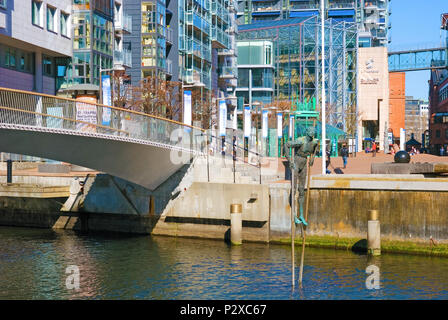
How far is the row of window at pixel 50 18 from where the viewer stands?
50312 millimetres

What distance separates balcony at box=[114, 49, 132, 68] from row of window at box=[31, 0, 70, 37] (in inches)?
324

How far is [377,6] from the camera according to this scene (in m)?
198

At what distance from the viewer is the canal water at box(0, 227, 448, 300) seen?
2383 cm

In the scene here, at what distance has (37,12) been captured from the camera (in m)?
50.7

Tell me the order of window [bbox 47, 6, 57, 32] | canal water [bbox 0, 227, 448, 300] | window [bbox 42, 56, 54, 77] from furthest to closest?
window [bbox 42, 56, 54, 77] < window [bbox 47, 6, 57, 32] < canal water [bbox 0, 227, 448, 300]

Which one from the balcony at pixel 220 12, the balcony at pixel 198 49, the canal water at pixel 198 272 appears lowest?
the canal water at pixel 198 272

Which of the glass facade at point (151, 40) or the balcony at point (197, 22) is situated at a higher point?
the balcony at point (197, 22)

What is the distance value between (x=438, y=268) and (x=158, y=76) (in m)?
47.1

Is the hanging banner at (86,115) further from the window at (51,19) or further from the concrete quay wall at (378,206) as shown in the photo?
the window at (51,19)

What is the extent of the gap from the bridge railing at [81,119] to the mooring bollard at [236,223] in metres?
4.47

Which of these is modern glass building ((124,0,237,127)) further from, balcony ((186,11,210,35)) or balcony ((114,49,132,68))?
balcony ((114,49,132,68))

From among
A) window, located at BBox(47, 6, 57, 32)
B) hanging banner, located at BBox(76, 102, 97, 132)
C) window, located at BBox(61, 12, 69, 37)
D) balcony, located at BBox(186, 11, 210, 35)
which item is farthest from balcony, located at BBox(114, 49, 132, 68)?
hanging banner, located at BBox(76, 102, 97, 132)

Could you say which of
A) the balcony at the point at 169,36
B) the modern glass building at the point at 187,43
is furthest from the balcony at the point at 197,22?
the balcony at the point at 169,36
